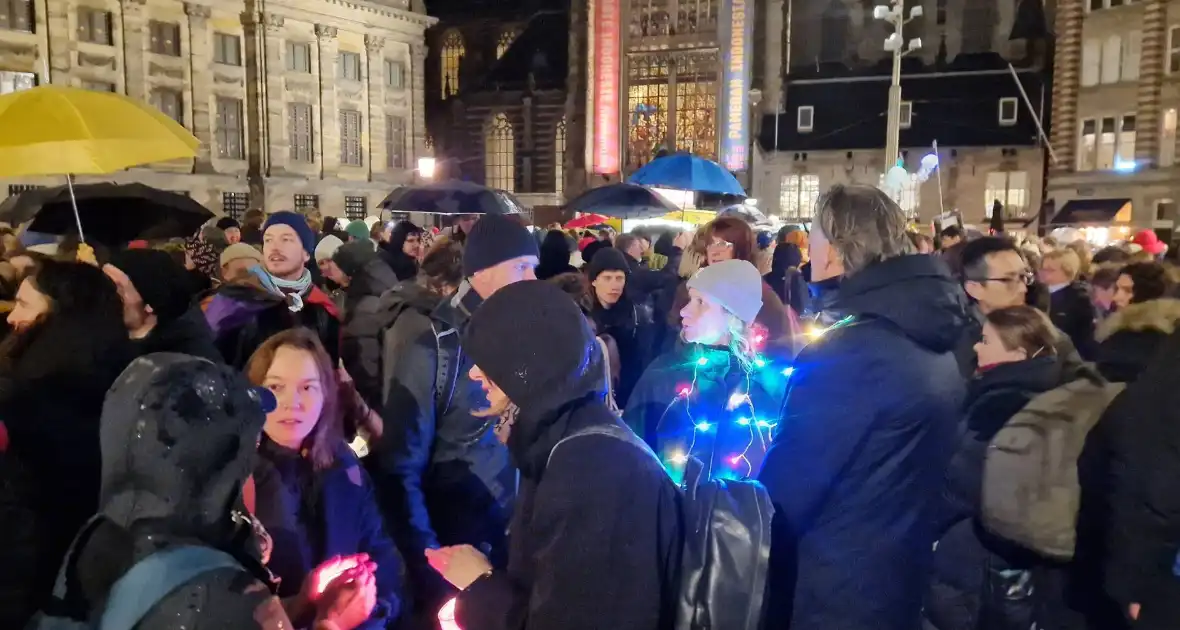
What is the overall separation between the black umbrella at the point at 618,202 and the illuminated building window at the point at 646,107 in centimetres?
2569

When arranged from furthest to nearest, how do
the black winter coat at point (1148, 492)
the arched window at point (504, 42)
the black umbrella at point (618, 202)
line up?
the arched window at point (504, 42), the black umbrella at point (618, 202), the black winter coat at point (1148, 492)

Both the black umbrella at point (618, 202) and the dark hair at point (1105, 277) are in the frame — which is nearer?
the dark hair at point (1105, 277)

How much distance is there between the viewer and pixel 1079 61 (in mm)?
31312

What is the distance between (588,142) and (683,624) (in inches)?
1406

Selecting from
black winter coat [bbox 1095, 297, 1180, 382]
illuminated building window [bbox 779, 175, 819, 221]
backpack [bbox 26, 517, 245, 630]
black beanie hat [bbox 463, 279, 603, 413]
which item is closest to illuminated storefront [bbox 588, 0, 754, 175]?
illuminated building window [bbox 779, 175, 819, 221]

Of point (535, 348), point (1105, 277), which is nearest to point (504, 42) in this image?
point (1105, 277)

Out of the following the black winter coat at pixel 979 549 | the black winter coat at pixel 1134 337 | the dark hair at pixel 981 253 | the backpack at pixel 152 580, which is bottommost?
the black winter coat at pixel 979 549

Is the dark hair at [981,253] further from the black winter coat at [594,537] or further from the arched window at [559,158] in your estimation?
the arched window at [559,158]

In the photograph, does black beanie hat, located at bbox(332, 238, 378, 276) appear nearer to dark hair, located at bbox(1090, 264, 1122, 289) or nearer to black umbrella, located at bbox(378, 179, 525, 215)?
black umbrella, located at bbox(378, 179, 525, 215)

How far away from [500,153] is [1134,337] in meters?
39.9

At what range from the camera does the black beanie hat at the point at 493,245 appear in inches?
144

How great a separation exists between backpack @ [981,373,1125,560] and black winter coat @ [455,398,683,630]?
1741mm

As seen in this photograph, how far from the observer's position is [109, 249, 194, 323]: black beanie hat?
3.69m

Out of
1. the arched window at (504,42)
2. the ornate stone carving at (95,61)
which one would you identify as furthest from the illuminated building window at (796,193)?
the ornate stone carving at (95,61)
